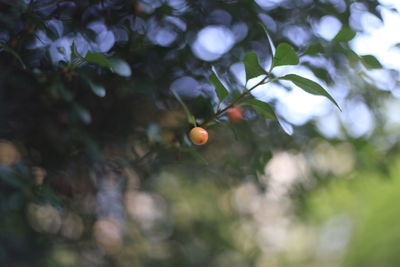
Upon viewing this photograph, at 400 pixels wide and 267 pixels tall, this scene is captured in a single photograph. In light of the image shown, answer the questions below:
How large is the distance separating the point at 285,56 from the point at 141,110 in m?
0.50

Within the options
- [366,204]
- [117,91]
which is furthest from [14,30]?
[366,204]

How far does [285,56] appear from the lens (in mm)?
466

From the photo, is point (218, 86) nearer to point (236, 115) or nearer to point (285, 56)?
point (285, 56)

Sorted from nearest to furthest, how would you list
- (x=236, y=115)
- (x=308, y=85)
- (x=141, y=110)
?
1. (x=308, y=85)
2. (x=236, y=115)
3. (x=141, y=110)

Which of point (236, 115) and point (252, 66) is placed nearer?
point (252, 66)

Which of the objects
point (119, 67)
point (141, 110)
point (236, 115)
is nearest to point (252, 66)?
point (119, 67)

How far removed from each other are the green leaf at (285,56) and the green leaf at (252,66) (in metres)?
0.02

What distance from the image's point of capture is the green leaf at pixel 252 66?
484 mm

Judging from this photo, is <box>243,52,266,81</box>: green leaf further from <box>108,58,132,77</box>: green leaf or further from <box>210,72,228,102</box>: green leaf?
<box>108,58,132,77</box>: green leaf

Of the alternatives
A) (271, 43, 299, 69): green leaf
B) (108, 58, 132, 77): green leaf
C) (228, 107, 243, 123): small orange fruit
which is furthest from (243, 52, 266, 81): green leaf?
(228, 107, 243, 123): small orange fruit

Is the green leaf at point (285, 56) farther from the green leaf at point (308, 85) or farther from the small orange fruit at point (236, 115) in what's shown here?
the small orange fruit at point (236, 115)

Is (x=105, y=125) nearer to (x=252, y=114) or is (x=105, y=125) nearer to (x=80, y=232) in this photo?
(x=252, y=114)

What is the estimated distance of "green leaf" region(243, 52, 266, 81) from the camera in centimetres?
48

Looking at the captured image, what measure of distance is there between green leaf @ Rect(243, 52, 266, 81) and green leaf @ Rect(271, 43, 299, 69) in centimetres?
2
